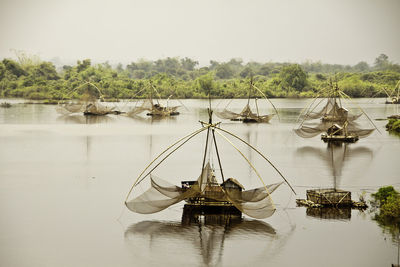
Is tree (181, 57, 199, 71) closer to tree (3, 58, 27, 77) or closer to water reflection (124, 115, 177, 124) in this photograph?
tree (3, 58, 27, 77)

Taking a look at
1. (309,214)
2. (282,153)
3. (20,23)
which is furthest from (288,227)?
(20,23)

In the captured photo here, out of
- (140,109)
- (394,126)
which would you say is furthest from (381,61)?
(394,126)

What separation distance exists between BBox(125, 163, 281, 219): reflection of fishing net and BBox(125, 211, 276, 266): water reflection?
216mm

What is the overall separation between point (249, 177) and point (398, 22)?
215ft

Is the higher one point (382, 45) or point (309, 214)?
point (382, 45)

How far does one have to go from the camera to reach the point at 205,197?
8453 millimetres

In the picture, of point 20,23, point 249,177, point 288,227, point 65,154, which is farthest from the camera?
point 20,23

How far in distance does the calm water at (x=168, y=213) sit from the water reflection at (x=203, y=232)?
14mm

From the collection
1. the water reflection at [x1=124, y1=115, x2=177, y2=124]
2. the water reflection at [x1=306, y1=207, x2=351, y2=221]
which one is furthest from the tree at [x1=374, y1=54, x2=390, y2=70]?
the water reflection at [x1=306, y1=207, x2=351, y2=221]

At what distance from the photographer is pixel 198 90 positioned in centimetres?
4338

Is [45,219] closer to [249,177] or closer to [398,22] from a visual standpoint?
[249,177]

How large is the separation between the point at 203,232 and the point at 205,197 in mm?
636

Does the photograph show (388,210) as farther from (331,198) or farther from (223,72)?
(223,72)

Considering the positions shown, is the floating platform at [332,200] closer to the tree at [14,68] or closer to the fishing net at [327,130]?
the fishing net at [327,130]
